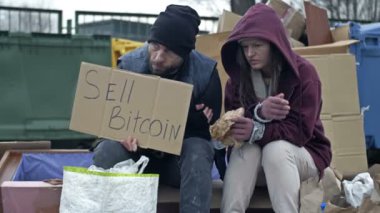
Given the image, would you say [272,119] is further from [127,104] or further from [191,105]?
[127,104]

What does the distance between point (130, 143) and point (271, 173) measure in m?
0.67

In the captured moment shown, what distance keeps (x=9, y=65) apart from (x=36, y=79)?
0.36 metres

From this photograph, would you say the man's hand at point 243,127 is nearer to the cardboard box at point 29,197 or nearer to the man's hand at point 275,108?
the man's hand at point 275,108

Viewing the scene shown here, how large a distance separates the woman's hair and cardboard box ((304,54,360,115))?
1.61 m

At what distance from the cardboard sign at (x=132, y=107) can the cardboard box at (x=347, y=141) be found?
2035 mm

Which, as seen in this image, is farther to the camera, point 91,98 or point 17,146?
point 17,146

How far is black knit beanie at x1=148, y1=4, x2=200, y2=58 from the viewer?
321 cm

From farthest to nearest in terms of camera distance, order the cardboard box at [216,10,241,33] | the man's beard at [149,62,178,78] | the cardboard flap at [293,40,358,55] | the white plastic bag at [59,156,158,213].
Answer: the cardboard box at [216,10,241,33] → the cardboard flap at [293,40,358,55] → the man's beard at [149,62,178,78] → the white plastic bag at [59,156,158,213]

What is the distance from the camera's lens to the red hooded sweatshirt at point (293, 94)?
318 centimetres

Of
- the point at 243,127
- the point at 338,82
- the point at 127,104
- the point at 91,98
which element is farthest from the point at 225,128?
the point at 338,82

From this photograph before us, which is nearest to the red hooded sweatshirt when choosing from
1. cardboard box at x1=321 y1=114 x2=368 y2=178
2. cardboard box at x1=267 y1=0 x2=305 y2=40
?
cardboard box at x1=321 y1=114 x2=368 y2=178

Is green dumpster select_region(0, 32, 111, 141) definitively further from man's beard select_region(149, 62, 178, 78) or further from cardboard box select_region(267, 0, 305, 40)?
man's beard select_region(149, 62, 178, 78)

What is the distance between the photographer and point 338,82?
4.89 meters

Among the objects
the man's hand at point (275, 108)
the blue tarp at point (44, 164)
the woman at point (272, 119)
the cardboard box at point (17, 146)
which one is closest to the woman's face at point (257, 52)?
the woman at point (272, 119)
